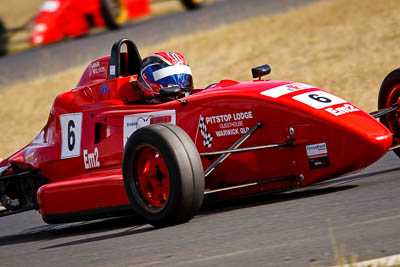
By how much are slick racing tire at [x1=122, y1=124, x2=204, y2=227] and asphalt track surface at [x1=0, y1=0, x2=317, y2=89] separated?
12675 millimetres

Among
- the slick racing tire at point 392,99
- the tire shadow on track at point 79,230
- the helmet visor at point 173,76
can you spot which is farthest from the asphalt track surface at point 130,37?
the slick racing tire at point 392,99

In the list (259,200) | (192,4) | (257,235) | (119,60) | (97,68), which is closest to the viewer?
(257,235)

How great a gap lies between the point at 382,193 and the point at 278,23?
42.5 ft

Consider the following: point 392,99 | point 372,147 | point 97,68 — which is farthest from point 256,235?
point 97,68

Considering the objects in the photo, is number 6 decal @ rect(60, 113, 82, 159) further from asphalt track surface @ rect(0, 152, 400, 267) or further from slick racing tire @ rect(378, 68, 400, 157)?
slick racing tire @ rect(378, 68, 400, 157)

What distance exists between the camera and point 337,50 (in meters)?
15.3

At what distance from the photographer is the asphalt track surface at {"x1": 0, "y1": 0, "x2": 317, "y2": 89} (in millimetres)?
19109

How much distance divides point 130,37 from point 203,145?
14405 mm

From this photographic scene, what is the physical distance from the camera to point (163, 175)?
20.3 ft

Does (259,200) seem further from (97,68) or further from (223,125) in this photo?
(97,68)

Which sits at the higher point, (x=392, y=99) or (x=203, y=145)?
(x=392, y=99)

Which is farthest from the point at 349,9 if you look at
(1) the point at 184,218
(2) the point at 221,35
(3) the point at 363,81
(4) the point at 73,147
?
(1) the point at 184,218

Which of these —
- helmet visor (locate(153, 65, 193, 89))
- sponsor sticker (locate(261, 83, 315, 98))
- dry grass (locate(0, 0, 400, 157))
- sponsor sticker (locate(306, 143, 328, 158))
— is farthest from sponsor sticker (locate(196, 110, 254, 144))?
dry grass (locate(0, 0, 400, 157))

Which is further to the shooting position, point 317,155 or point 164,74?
point 164,74
